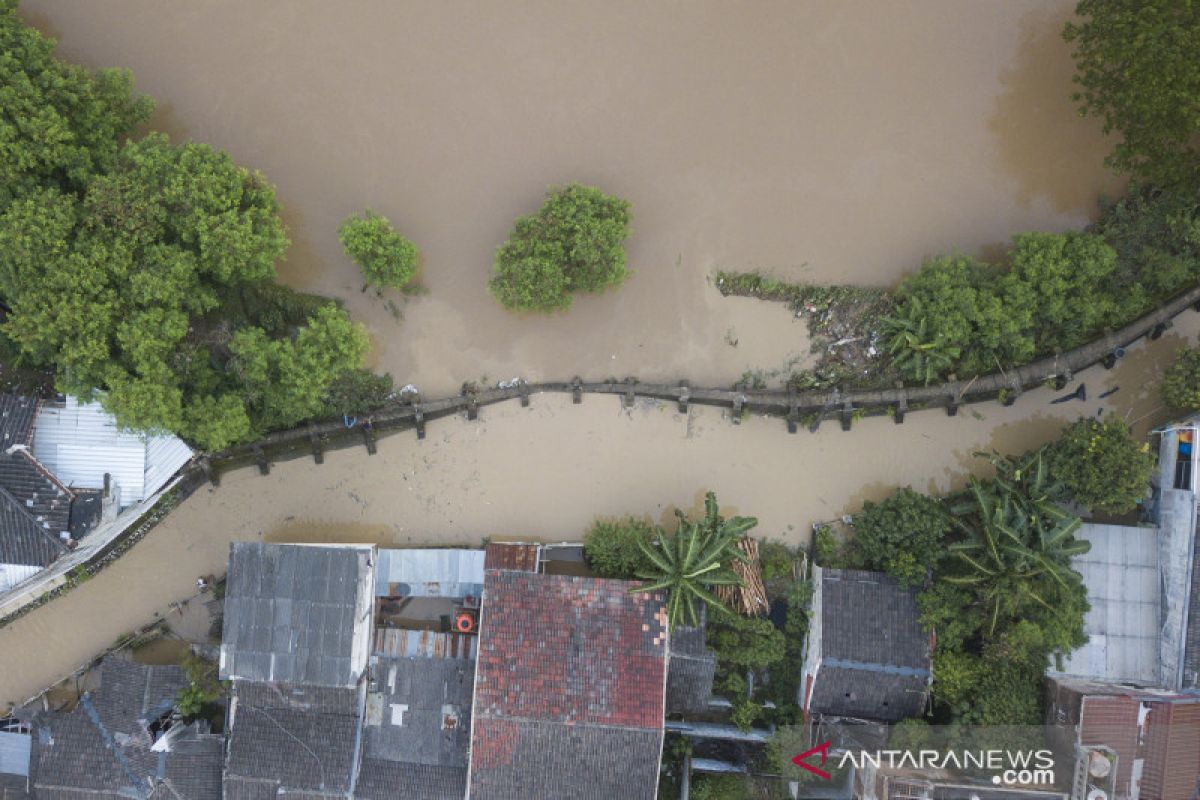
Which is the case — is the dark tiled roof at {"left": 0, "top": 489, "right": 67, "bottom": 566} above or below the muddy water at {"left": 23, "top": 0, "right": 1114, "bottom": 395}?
below

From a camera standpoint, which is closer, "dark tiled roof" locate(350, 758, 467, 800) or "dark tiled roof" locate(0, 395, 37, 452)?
"dark tiled roof" locate(0, 395, 37, 452)

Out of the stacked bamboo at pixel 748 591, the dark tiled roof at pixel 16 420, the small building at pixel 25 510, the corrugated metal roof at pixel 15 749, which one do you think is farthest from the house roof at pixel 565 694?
the corrugated metal roof at pixel 15 749

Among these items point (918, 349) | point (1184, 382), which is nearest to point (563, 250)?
point (918, 349)

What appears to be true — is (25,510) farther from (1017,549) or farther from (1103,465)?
(1103,465)

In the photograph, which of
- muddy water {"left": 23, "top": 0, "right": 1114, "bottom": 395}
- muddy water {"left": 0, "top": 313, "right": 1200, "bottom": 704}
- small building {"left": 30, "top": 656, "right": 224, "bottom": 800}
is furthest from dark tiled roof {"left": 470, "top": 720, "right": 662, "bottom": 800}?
muddy water {"left": 23, "top": 0, "right": 1114, "bottom": 395}

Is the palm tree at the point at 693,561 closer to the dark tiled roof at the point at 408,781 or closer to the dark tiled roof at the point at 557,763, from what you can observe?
the dark tiled roof at the point at 557,763

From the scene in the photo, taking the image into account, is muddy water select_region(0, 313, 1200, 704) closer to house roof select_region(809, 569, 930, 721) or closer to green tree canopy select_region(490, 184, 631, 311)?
house roof select_region(809, 569, 930, 721)

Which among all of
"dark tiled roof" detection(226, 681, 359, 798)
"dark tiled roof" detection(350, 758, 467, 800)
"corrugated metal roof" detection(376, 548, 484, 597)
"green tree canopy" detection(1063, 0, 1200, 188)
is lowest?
A: "dark tiled roof" detection(350, 758, 467, 800)

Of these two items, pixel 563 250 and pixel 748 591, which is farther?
pixel 748 591
